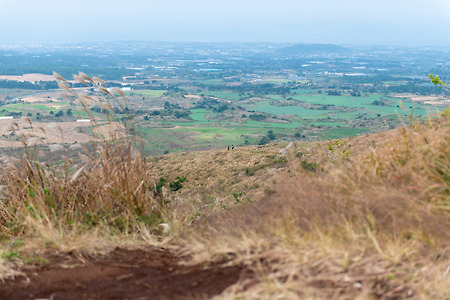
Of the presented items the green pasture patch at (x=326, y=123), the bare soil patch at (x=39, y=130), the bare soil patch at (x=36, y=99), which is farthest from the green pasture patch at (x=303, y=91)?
the bare soil patch at (x=39, y=130)

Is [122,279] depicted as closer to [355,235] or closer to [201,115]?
[355,235]

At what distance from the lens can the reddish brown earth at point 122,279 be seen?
342cm

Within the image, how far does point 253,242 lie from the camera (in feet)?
13.0

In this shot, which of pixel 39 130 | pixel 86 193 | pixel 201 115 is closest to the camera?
pixel 86 193

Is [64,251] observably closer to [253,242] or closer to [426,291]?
[253,242]

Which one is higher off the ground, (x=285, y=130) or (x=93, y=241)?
(x=93, y=241)

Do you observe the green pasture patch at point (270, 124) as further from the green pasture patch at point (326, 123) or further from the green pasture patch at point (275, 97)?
the green pasture patch at point (275, 97)

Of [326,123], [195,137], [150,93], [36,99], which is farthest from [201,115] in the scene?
[36,99]

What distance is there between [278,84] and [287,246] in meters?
117

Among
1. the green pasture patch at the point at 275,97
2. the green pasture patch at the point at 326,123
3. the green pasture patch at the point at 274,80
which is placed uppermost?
the green pasture patch at the point at 274,80

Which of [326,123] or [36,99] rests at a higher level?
[36,99]

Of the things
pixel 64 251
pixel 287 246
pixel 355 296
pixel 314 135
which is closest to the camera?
pixel 355 296

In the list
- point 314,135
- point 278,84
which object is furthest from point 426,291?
point 278,84

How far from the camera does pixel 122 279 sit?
12.2ft
